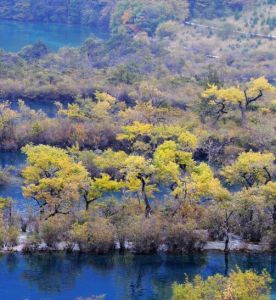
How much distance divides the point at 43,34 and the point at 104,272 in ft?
242

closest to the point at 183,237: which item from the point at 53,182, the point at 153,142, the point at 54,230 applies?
the point at 54,230

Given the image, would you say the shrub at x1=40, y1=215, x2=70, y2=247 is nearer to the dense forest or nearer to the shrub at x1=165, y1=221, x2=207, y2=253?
the dense forest

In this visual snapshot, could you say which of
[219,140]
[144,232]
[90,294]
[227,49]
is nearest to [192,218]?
[144,232]

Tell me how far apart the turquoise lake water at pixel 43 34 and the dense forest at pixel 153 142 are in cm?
918

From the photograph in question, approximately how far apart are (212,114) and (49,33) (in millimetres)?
55958

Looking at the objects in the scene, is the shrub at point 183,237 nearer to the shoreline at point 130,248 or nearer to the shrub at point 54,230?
the shoreline at point 130,248

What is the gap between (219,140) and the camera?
164 ft

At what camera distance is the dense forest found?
34.9 m

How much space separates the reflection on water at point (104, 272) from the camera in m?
31.3

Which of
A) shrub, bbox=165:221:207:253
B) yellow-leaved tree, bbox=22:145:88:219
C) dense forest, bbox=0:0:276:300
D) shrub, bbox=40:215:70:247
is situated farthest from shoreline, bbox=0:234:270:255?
yellow-leaved tree, bbox=22:145:88:219

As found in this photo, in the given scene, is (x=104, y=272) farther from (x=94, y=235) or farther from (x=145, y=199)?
(x=145, y=199)

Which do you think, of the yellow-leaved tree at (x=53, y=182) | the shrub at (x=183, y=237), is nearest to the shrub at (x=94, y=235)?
the yellow-leaved tree at (x=53, y=182)

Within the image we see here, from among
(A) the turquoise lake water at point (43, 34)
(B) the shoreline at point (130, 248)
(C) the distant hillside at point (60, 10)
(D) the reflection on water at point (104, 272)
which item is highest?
(C) the distant hillside at point (60, 10)

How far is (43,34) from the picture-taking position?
103 m
